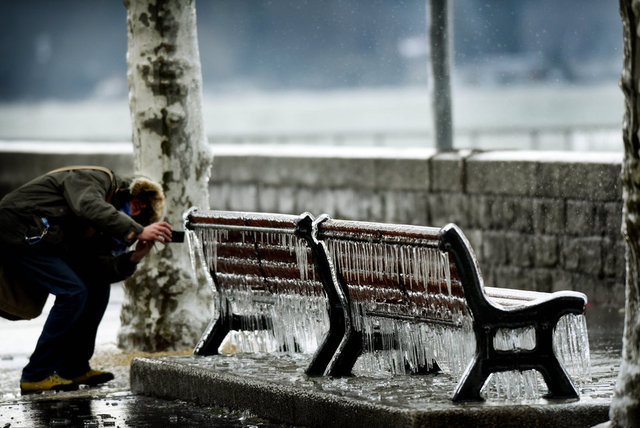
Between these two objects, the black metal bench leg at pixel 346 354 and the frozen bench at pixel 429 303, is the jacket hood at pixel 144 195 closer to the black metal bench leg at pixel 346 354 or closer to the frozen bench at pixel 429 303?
the frozen bench at pixel 429 303

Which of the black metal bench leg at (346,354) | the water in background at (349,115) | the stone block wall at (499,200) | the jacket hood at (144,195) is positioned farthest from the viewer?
the water in background at (349,115)

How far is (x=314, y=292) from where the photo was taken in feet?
22.9

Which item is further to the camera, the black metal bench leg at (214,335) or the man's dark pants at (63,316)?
the man's dark pants at (63,316)

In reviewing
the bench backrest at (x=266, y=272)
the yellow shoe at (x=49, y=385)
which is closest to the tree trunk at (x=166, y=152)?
the yellow shoe at (x=49, y=385)

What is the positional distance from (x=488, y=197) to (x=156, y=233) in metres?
5.31

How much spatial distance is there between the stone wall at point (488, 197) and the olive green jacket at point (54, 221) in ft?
15.1

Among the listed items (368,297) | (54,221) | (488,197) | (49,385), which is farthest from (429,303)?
(488,197)

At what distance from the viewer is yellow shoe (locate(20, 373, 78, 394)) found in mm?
7969

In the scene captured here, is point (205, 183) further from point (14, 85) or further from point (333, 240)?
point (14, 85)

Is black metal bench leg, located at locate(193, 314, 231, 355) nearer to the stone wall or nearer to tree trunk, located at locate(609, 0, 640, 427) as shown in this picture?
tree trunk, located at locate(609, 0, 640, 427)

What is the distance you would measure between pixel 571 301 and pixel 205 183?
4323 millimetres

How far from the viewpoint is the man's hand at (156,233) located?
7.60 m

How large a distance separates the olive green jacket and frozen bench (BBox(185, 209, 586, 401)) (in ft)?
1.54

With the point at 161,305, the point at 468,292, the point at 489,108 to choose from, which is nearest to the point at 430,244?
the point at 468,292
